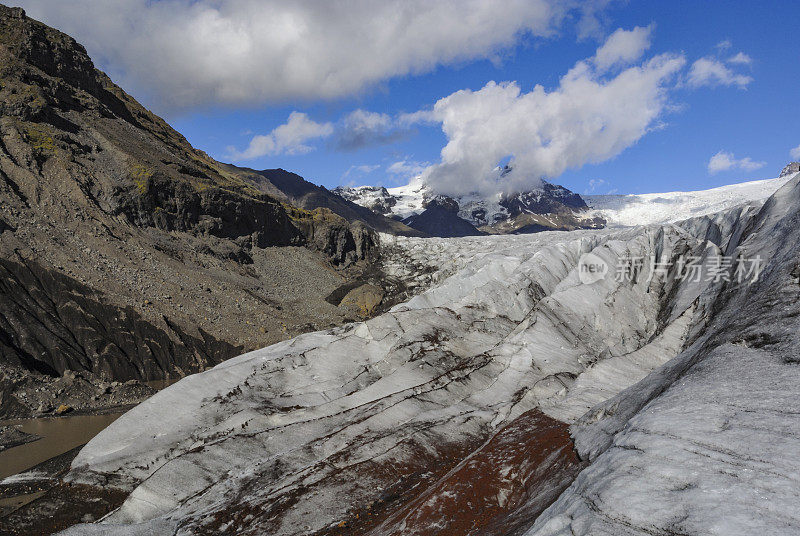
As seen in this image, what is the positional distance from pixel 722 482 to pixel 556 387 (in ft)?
51.3

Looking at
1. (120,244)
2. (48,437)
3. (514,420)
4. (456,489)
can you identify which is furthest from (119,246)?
(456,489)

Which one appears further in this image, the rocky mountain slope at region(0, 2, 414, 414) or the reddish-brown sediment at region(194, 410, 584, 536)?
the rocky mountain slope at region(0, 2, 414, 414)

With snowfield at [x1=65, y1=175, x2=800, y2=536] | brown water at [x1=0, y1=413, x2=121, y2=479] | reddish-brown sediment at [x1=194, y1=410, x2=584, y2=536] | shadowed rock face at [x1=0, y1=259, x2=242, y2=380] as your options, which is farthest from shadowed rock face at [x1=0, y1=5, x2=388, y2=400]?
reddish-brown sediment at [x1=194, y1=410, x2=584, y2=536]

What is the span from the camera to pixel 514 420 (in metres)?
19.1

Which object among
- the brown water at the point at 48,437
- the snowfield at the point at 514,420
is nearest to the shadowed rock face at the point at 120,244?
the brown water at the point at 48,437

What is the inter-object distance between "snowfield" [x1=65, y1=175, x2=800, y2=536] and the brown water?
8.56 meters

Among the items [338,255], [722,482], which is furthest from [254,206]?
[722,482]

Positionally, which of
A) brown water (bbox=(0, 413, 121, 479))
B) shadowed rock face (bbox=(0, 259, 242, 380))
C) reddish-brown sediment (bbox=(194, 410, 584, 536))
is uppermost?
shadowed rock face (bbox=(0, 259, 242, 380))

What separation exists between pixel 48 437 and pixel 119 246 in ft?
93.7

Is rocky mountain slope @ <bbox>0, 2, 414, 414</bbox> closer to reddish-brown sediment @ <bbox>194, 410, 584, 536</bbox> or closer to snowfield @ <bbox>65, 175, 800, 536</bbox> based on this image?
snowfield @ <bbox>65, 175, 800, 536</bbox>

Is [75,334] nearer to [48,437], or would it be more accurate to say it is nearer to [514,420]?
[48,437]

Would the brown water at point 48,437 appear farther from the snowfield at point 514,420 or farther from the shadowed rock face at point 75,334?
the snowfield at point 514,420

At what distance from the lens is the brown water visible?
28953 mm

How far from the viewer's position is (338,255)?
98.4 m
